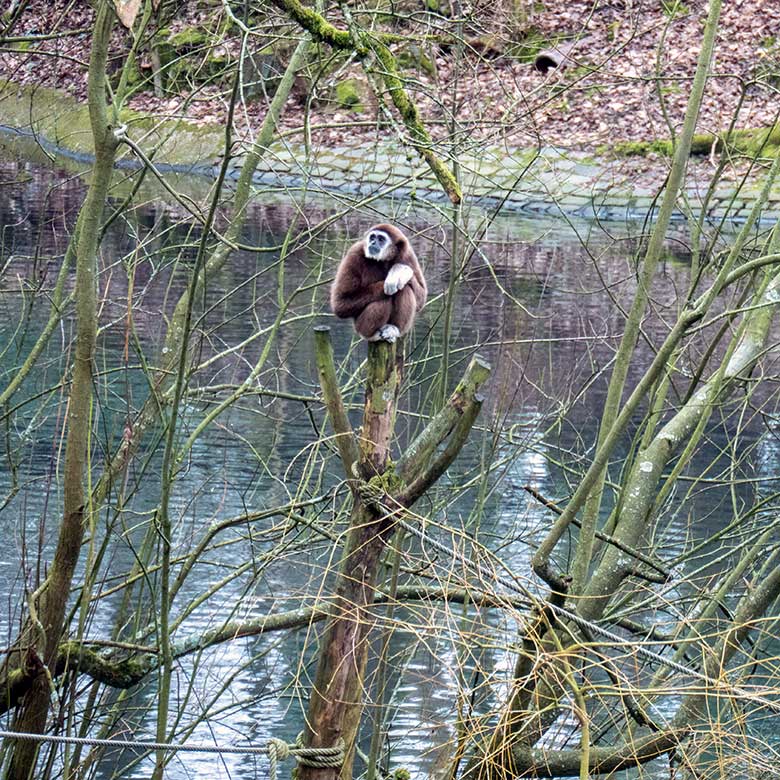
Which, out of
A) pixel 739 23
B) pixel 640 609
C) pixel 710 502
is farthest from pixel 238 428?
pixel 739 23

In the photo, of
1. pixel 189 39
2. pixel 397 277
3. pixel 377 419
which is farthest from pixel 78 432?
pixel 189 39

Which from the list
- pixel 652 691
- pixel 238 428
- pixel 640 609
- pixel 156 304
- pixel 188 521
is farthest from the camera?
pixel 156 304

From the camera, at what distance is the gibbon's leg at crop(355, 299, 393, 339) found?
598cm

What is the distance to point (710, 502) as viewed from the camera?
10352 millimetres

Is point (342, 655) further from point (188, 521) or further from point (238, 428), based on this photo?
point (238, 428)

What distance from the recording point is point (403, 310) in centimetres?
601

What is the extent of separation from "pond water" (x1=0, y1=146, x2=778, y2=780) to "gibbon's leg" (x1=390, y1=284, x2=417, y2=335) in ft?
0.46

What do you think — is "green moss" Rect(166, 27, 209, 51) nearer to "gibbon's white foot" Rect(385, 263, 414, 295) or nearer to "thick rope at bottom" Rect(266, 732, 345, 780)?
"gibbon's white foot" Rect(385, 263, 414, 295)

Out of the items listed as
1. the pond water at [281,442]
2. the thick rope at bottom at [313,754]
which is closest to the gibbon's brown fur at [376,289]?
the pond water at [281,442]

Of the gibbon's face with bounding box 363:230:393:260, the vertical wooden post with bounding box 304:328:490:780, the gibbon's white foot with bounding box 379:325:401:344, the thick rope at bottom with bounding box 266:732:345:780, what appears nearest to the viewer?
the vertical wooden post with bounding box 304:328:490:780

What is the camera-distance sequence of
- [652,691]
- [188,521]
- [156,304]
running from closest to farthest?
[652,691]
[188,521]
[156,304]

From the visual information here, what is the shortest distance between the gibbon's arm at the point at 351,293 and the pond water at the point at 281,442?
20 centimetres

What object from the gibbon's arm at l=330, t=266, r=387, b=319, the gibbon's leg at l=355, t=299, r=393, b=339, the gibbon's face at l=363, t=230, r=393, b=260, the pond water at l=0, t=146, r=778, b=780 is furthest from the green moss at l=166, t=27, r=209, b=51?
the gibbon's leg at l=355, t=299, r=393, b=339

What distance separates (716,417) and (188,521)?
18.4 feet
